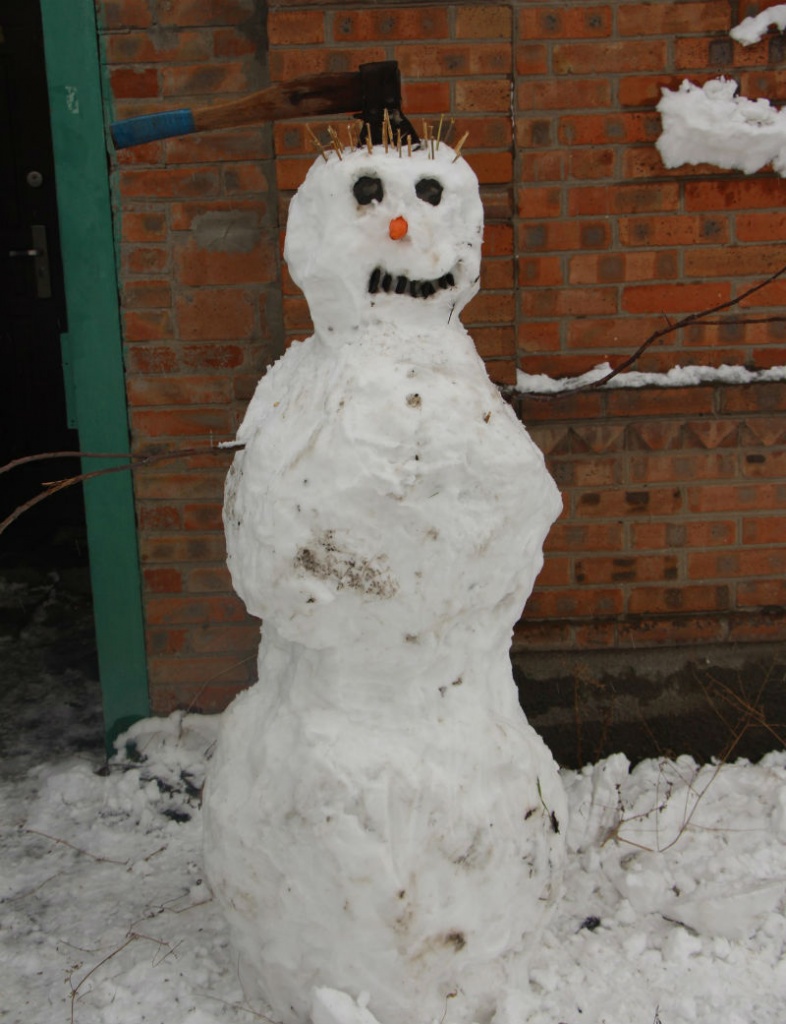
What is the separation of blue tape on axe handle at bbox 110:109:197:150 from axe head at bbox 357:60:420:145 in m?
0.37

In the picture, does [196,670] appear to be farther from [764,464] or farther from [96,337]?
[764,464]

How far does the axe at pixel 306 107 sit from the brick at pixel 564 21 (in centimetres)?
86

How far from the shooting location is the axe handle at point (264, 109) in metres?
2.09

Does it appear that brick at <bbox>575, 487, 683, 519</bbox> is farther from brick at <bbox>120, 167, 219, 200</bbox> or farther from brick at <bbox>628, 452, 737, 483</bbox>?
brick at <bbox>120, 167, 219, 200</bbox>

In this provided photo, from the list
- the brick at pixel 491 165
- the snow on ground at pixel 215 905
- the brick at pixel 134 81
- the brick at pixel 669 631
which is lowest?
the snow on ground at pixel 215 905

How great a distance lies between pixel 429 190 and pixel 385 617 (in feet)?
2.65

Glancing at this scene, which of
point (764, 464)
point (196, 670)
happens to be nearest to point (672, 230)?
point (764, 464)

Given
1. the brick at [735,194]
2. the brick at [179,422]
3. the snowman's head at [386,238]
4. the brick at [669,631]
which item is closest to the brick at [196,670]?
the brick at [179,422]

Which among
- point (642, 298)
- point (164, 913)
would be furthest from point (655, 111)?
point (164, 913)

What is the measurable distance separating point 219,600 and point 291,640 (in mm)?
1191

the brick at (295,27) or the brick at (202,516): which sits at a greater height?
the brick at (295,27)

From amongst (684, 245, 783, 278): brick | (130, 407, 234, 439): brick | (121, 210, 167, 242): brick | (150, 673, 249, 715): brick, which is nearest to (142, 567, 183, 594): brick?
(150, 673, 249, 715): brick

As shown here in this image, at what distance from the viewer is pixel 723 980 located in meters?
2.25

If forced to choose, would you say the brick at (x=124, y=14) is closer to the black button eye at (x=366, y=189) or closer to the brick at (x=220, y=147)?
the brick at (x=220, y=147)
